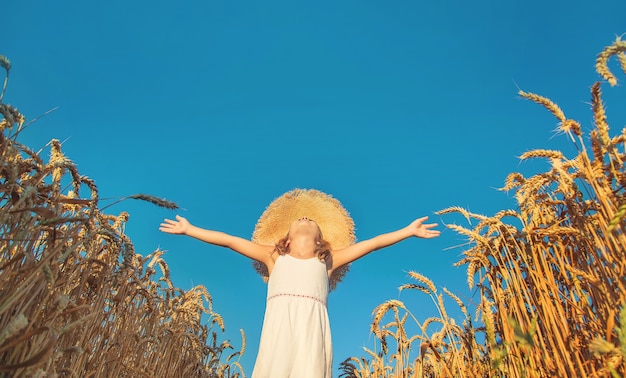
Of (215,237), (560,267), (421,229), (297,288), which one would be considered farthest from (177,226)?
(560,267)

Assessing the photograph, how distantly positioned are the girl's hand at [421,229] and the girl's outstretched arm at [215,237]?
1500 mm

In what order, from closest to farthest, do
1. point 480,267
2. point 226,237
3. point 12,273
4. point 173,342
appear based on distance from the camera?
1. point 12,273
2. point 480,267
3. point 226,237
4. point 173,342

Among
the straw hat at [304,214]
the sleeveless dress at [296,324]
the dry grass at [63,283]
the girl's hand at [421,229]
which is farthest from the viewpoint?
the straw hat at [304,214]

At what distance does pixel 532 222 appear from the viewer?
2.88 meters

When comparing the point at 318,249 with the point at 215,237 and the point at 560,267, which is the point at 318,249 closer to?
the point at 215,237

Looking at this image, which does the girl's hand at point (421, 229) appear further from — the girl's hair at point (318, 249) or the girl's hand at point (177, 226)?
the girl's hand at point (177, 226)

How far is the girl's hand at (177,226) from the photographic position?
4555mm

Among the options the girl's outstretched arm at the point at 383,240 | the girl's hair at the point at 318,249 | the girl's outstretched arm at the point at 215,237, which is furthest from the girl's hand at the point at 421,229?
the girl's outstretched arm at the point at 215,237

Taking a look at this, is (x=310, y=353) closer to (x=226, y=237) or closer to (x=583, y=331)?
(x=226, y=237)

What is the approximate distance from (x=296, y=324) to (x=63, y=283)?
207 centimetres

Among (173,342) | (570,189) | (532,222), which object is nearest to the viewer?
(570,189)

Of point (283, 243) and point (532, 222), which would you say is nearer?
point (532, 222)

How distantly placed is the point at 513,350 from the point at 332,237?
3291 millimetres

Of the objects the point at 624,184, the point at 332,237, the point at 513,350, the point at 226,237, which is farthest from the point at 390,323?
the point at 624,184
